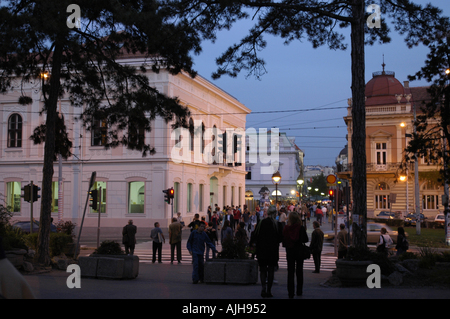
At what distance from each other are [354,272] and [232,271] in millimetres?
2895

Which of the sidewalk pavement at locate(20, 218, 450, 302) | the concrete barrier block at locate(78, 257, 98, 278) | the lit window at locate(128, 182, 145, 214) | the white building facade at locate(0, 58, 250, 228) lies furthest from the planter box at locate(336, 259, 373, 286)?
the lit window at locate(128, 182, 145, 214)

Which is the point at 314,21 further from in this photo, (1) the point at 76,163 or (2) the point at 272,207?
(1) the point at 76,163

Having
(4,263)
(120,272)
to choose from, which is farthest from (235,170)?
(4,263)

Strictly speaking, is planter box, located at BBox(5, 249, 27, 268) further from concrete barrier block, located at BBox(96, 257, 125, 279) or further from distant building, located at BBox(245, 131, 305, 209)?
distant building, located at BBox(245, 131, 305, 209)

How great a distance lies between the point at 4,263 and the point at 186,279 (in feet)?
32.3

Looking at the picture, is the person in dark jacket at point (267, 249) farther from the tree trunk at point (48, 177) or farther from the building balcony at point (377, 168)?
the building balcony at point (377, 168)

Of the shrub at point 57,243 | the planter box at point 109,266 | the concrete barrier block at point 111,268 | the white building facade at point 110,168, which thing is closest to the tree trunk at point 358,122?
the planter box at point 109,266

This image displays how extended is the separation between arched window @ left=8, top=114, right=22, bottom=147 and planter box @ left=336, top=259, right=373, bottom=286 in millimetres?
37166

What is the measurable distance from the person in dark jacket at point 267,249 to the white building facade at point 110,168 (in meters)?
28.7

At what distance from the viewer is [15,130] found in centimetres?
4200
